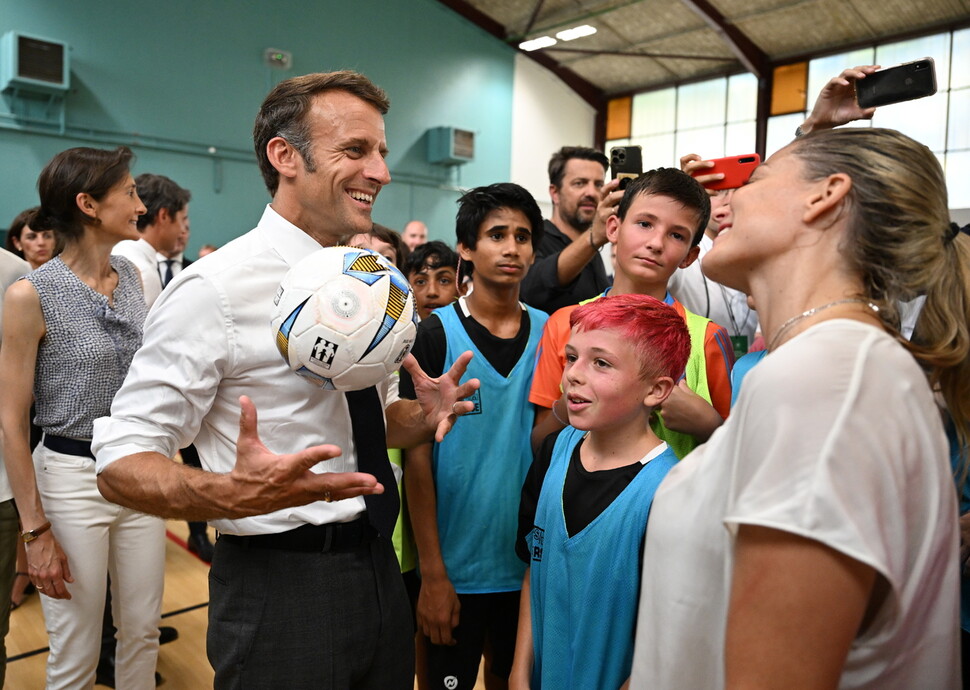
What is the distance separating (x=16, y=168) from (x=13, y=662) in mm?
6725

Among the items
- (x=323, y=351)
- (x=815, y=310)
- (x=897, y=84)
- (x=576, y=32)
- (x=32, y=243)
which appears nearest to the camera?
(x=815, y=310)

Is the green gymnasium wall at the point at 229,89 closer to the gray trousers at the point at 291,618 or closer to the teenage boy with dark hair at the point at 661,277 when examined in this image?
the teenage boy with dark hair at the point at 661,277

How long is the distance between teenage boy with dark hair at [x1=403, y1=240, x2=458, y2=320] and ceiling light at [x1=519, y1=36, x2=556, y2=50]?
9278mm

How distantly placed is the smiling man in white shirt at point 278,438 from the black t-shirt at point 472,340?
516 millimetres

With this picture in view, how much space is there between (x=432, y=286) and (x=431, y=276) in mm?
50

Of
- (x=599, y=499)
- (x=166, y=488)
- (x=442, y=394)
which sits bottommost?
(x=599, y=499)

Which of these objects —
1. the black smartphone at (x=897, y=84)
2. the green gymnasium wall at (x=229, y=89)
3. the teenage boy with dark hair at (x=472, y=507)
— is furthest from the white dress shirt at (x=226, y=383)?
the green gymnasium wall at (x=229, y=89)

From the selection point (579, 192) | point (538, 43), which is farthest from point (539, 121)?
point (579, 192)

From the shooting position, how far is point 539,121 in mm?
12672

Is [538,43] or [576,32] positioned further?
[538,43]

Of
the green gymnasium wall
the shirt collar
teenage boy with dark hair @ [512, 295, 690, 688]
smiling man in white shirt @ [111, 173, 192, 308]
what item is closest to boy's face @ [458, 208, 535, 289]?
teenage boy with dark hair @ [512, 295, 690, 688]

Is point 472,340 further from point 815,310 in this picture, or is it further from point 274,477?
point 815,310

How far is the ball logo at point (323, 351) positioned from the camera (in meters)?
1.25

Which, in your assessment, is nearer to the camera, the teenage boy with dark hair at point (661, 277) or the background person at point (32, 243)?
the teenage boy with dark hair at point (661, 277)
